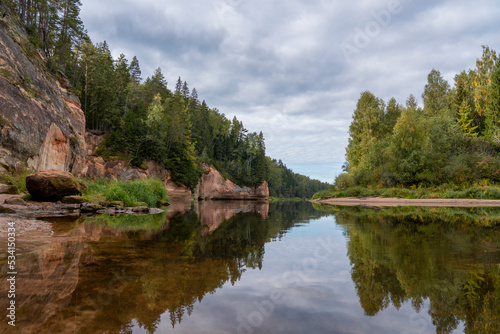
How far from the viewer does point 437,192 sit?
33688 millimetres

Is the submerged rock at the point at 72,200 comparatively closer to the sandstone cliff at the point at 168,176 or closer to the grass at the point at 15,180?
the grass at the point at 15,180

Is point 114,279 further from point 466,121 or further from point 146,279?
point 466,121

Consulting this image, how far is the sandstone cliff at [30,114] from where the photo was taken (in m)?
18.0

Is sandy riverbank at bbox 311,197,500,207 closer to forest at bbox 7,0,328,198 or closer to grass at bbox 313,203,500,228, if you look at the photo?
grass at bbox 313,203,500,228

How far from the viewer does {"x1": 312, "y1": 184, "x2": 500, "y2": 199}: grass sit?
2961 cm

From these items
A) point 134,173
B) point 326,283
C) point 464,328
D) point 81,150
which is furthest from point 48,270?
point 134,173

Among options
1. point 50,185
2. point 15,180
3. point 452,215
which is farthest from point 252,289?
point 15,180

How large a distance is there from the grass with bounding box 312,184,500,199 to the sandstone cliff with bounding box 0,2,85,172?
39.0 m

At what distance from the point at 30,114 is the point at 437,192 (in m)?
43.3

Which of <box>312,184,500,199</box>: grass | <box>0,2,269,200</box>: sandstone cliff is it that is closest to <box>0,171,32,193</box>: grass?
<box>0,2,269,200</box>: sandstone cliff

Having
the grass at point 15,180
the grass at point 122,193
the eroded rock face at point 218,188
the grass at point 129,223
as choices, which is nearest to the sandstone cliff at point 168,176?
the eroded rock face at point 218,188

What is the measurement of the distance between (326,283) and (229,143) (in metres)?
83.8

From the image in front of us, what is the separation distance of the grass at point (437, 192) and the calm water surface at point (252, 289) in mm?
30625

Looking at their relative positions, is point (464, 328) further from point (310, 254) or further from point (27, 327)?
point (27, 327)
